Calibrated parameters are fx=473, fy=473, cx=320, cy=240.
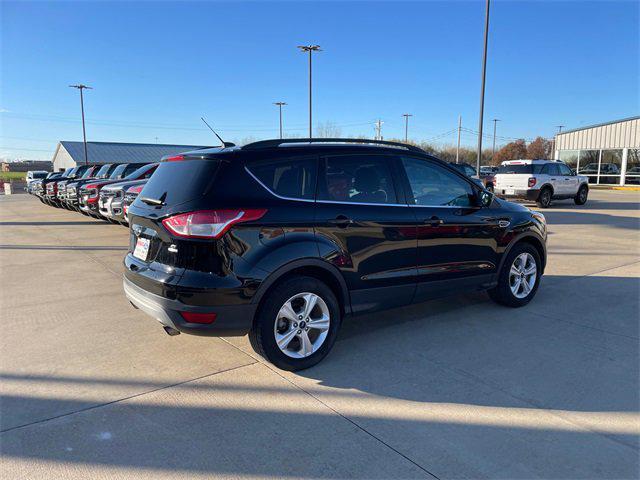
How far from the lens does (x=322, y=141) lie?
4.47 m

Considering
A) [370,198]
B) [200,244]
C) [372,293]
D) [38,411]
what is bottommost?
[38,411]

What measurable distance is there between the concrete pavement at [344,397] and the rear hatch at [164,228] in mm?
841

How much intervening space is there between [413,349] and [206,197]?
229 cm

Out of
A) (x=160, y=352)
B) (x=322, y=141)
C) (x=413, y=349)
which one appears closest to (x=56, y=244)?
(x=160, y=352)

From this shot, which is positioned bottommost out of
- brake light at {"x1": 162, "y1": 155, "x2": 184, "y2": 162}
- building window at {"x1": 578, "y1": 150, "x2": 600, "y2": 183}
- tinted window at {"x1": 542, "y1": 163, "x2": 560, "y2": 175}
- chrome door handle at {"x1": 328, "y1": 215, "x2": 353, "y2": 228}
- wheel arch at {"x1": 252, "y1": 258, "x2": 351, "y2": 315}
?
wheel arch at {"x1": 252, "y1": 258, "x2": 351, "y2": 315}

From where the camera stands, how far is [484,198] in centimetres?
518

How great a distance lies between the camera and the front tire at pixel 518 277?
5453 millimetres

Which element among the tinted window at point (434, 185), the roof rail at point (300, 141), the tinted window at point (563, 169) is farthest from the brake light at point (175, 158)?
the tinted window at point (563, 169)

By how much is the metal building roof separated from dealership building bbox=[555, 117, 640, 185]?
5330cm

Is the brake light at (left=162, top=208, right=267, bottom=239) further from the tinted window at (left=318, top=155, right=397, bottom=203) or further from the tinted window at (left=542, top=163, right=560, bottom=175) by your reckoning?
the tinted window at (left=542, top=163, right=560, bottom=175)

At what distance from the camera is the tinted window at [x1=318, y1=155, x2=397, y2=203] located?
13.3 feet

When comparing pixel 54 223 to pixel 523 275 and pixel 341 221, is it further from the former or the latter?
pixel 523 275

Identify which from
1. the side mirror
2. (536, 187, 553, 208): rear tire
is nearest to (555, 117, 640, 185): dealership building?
(536, 187, 553, 208): rear tire

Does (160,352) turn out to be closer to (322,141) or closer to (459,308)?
(322,141)
